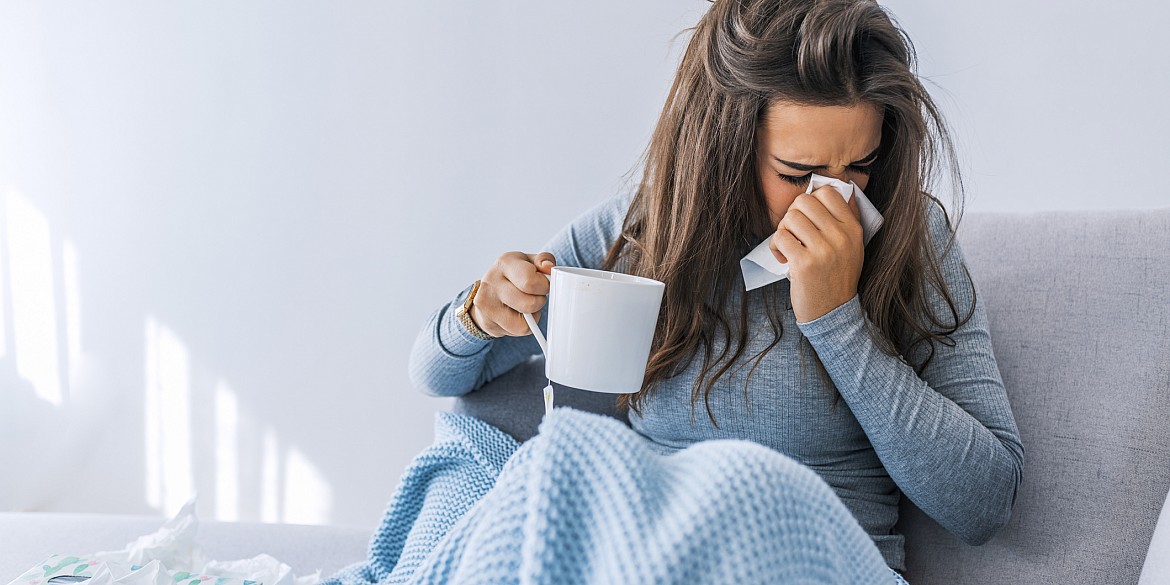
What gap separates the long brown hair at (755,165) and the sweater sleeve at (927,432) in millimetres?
43

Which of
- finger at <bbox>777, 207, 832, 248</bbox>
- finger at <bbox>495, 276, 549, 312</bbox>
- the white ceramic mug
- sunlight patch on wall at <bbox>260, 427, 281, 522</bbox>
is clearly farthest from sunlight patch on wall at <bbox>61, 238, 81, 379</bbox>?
finger at <bbox>777, 207, 832, 248</bbox>

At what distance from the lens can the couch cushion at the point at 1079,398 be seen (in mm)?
798

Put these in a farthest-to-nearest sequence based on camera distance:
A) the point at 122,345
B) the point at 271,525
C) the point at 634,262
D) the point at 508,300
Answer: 1. the point at 122,345
2. the point at 271,525
3. the point at 634,262
4. the point at 508,300

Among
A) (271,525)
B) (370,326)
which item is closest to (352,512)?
(370,326)

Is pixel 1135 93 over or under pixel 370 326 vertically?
over

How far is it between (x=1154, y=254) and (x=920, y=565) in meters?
0.40

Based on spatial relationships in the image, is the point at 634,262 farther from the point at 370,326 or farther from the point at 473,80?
the point at 370,326

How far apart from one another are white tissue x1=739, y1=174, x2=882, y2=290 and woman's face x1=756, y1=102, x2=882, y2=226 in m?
0.01

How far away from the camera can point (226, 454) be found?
73.8 inches

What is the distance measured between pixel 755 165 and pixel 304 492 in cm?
140

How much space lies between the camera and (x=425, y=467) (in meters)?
0.96

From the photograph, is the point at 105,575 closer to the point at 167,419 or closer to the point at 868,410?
the point at 868,410

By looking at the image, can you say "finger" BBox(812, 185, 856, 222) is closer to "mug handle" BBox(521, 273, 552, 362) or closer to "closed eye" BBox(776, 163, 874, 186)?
"closed eye" BBox(776, 163, 874, 186)

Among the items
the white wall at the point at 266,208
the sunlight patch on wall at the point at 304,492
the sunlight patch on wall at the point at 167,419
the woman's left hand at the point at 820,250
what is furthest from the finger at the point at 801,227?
the sunlight patch on wall at the point at 167,419
